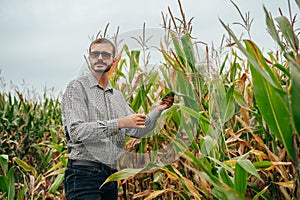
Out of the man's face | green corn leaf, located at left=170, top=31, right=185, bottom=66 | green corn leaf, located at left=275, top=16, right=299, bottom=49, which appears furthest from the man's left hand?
green corn leaf, located at left=275, top=16, right=299, bottom=49

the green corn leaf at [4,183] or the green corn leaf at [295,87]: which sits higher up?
the green corn leaf at [295,87]

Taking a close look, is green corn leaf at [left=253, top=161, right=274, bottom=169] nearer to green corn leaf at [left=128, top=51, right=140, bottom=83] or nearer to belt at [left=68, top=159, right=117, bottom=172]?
belt at [left=68, top=159, right=117, bottom=172]

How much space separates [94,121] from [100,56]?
0.28m

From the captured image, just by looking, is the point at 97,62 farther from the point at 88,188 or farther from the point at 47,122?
the point at 47,122

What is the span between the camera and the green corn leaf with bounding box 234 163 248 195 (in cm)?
108

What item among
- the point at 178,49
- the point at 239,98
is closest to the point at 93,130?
the point at 178,49

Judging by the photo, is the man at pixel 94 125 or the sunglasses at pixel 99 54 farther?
the sunglasses at pixel 99 54

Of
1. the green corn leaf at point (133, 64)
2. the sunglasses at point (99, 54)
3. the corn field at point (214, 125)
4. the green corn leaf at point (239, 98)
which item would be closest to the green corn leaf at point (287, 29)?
the corn field at point (214, 125)

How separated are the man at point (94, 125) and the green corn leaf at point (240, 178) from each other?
587 mm

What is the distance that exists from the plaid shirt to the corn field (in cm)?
12

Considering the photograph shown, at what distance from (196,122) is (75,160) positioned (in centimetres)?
57

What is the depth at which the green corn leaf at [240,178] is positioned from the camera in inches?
42.6

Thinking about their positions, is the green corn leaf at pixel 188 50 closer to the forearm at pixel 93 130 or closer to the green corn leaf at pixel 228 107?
the green corn leaf at pixel 228 107

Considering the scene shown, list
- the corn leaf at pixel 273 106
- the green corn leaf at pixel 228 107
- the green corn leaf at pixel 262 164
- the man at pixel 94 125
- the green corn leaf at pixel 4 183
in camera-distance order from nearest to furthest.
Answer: the corn leaf at pixel 273 106
the green corn leaf at pixel 262 164
the green corn leaf at pixel 228 107
the man at pixel 94 125
the green corn leaf at pixel 4 183
